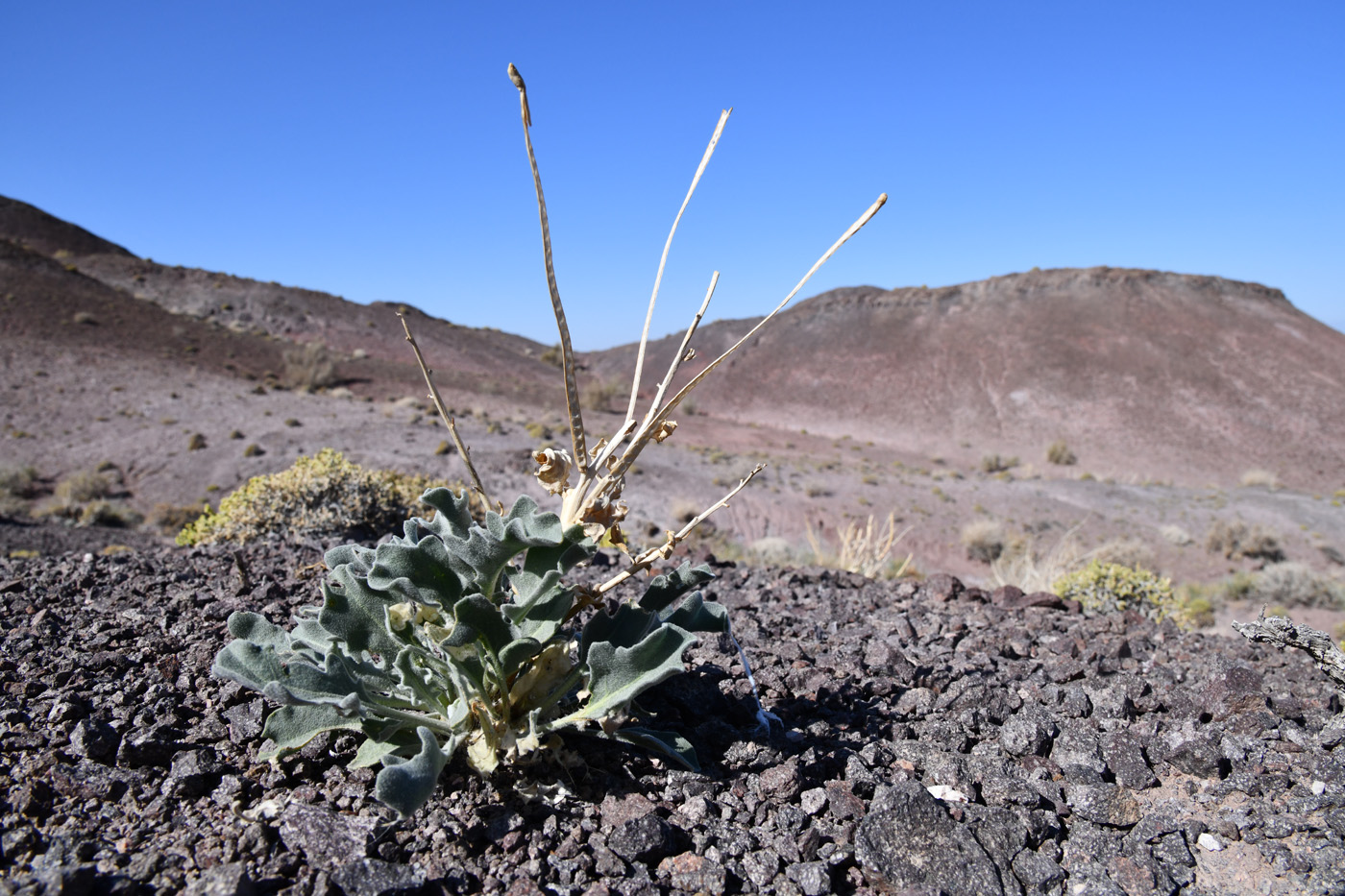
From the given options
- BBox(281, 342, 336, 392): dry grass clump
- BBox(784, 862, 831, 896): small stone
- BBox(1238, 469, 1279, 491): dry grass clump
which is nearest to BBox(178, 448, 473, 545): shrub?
BBox(784, 862, 831, 896): small stone

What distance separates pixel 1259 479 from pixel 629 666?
83.7ft

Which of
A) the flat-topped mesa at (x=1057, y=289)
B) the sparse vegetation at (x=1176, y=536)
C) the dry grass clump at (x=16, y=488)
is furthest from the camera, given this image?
the flat-topped mesa at (x=1057, y=289)

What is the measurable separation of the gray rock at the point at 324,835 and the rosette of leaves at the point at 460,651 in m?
0.12

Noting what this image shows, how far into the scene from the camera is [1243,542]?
1292 centimetres

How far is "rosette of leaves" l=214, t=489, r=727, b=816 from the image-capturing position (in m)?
1.49

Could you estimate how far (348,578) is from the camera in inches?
66.1

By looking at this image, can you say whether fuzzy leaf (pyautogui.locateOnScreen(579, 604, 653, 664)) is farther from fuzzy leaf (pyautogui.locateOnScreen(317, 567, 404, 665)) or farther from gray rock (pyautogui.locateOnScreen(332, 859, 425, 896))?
gray rock (pyautogui.locateOnScreen(332, 859, 425, 896))

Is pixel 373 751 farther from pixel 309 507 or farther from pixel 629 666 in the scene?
pixel 309 507

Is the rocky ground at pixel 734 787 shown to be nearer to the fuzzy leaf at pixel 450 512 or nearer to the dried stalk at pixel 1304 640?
the dried stalk at pixel 1304 640

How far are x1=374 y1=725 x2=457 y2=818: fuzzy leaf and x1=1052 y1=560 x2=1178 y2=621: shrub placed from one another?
5578 mm

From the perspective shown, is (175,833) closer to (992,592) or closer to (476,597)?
(476,597)

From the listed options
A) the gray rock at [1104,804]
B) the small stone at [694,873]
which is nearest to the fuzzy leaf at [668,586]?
the small stone at [694,873]

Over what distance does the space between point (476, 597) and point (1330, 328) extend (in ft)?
130

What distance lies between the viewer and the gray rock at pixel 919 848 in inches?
59.6
